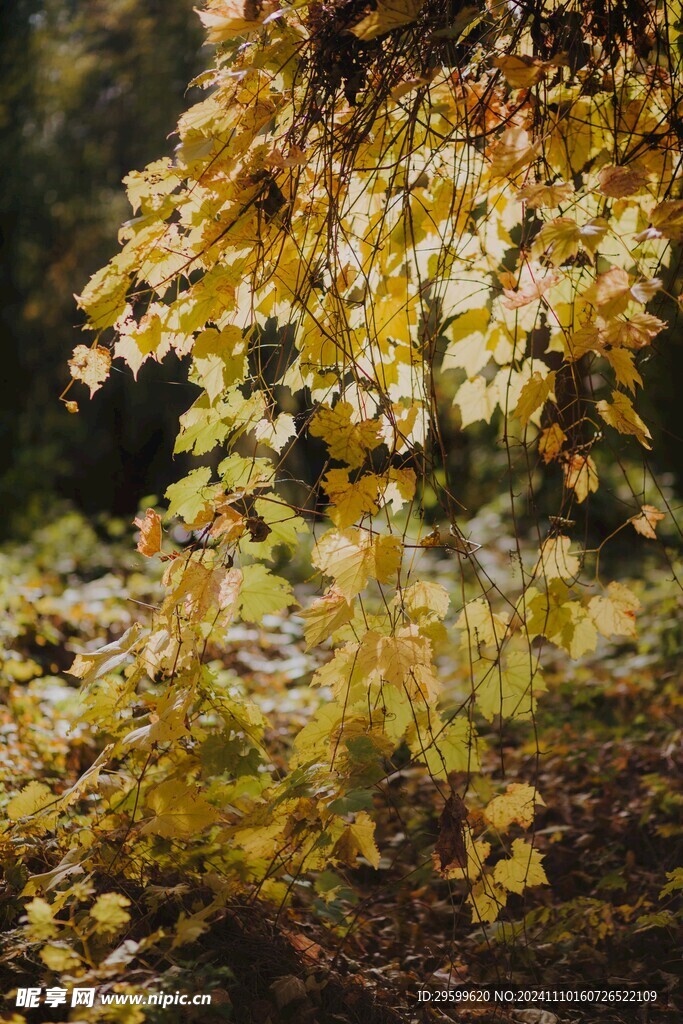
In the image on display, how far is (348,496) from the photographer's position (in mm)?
1225

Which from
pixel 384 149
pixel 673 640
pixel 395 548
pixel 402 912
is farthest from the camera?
pixel 673 640

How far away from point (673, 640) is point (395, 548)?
239cm

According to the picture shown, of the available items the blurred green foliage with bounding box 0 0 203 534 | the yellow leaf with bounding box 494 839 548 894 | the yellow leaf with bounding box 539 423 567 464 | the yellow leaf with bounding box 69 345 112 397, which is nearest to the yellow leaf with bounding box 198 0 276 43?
the yellow leaf with bounding box 69 345 112 397

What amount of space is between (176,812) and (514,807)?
2.05 feet

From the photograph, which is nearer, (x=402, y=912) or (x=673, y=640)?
(x=402, y=912)

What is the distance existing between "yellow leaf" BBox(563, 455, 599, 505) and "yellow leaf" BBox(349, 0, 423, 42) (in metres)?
0.87

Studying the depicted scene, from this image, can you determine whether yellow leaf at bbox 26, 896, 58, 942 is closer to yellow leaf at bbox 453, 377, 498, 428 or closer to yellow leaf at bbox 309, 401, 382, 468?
yellow leaf at bbox 309, 401, 382, 468

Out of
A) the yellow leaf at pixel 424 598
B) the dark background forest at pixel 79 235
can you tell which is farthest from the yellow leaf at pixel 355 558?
the dark background forest at pixel 79 235

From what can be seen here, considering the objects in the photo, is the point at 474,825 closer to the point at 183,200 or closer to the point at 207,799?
the point at 207,799

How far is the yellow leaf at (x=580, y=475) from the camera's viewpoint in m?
1.63

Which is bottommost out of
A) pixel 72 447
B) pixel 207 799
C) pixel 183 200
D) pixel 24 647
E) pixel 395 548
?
pixel 207 799

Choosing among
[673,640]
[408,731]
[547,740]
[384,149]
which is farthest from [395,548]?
[673,640]

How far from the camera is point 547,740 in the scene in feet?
9.32

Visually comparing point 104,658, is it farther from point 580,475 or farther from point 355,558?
point 580,475
